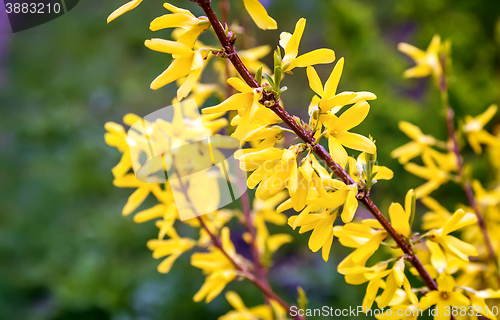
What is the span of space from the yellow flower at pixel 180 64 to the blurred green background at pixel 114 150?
71 centimetres

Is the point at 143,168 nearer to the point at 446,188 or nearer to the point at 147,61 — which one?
the point at 446,188

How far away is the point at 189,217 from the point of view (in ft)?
2.32

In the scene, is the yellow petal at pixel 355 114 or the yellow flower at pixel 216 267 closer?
the yellow petal at pixel 355 114

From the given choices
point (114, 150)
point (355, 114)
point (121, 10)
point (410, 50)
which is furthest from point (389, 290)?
point (114, 150)

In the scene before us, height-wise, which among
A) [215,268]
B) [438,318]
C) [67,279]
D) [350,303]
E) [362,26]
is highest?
[362,26]

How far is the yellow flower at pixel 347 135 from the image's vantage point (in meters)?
0.44

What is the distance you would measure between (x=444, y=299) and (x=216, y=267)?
0.42 meters

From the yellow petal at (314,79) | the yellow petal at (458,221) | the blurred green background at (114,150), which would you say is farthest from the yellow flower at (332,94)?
the blurred green background at (114,150)

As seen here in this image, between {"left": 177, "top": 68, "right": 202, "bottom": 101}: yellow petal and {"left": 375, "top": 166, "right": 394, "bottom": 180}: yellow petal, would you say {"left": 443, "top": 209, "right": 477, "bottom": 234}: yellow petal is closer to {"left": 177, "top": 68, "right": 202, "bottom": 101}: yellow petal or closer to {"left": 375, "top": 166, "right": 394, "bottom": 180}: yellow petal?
{"left": 375, "top": 166, "right": 394, "bottom": 180}: yellow petal

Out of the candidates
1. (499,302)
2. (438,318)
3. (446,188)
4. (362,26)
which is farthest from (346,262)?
(362,26)

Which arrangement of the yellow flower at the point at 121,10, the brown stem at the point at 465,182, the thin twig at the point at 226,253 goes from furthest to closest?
1. the brown stem at the point at 465,182
2. the thin twig at the point at 226,253
3. the yellow flower at the point at 121,10

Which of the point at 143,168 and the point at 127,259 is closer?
the point at 143,168

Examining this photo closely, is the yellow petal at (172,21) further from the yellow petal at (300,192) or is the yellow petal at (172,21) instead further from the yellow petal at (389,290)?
the yellow petal at (389,290)

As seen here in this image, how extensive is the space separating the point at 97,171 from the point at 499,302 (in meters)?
2.32
